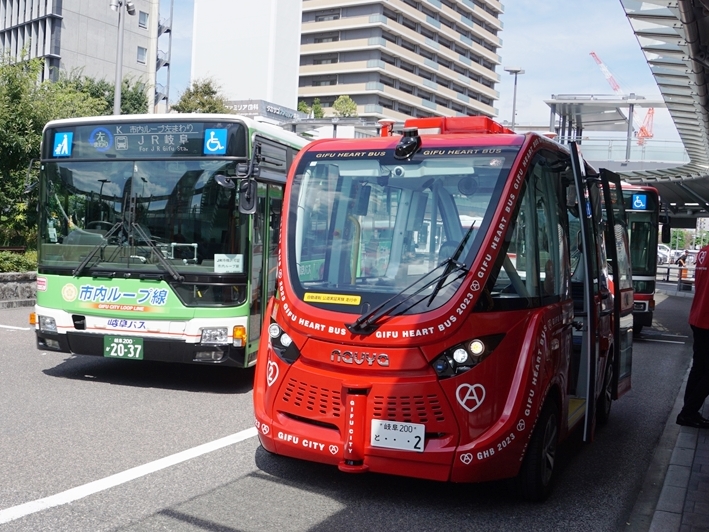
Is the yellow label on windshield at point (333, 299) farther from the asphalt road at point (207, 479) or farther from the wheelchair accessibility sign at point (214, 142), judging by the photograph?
the wheelchair accessibility sign at point (214, 142)

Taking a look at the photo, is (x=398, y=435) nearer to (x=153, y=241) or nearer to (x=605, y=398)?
(x=605, y=398)

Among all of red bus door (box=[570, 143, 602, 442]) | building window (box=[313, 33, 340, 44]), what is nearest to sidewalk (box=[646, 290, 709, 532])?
red bus door (box=[570, 143, 602, 442])

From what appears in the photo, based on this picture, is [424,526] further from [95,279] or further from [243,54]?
[243,54]

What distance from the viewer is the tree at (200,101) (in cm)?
4191

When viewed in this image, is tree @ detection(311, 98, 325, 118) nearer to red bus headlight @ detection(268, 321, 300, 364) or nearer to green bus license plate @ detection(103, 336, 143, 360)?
green bus license plate @ detection(103, 336, 143, 360)

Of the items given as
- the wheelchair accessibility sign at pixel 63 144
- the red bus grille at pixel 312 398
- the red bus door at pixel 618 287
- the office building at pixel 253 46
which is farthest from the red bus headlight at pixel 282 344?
the office building at pixel 253 46

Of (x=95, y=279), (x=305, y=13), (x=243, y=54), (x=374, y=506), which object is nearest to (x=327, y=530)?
(x=374, y=506)

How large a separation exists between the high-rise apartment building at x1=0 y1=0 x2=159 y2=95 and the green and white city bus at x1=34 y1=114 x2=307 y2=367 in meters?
62.7

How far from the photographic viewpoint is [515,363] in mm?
5469

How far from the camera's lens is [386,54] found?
94438 mm

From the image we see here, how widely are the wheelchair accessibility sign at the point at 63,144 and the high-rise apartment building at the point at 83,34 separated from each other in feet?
205

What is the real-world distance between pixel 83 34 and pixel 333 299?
73173 millimetres

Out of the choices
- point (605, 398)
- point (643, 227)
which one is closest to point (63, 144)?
point (605, 398)

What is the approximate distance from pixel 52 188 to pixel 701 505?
709 centimetres
